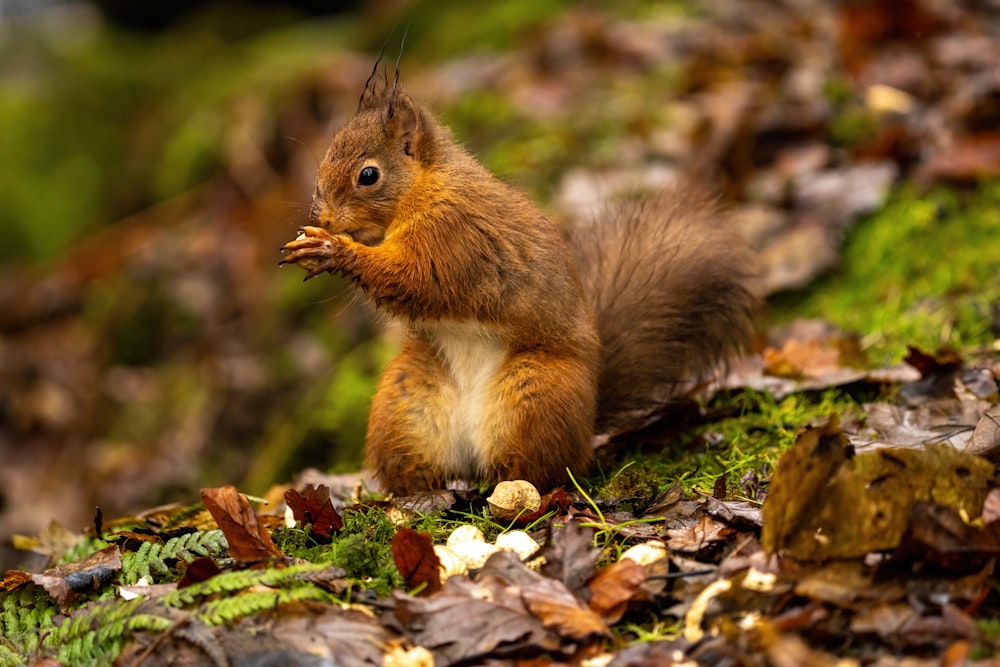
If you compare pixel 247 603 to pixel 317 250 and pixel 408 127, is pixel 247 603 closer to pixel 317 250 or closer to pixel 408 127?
pixel 317 250

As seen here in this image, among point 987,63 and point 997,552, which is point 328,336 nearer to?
point 987,63

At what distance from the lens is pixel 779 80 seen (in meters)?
5.96

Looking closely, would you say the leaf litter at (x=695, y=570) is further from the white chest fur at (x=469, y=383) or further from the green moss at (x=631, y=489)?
the white chest fur at (x=469, y=383)

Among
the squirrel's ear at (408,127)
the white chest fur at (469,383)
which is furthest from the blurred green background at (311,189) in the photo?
the white chest fur at (469,383)

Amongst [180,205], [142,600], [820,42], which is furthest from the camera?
[180,205]

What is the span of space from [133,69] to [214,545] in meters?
8.64

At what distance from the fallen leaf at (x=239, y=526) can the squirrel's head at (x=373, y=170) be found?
0.89 m

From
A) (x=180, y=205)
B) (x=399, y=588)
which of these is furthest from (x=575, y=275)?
(x=180, y=205)

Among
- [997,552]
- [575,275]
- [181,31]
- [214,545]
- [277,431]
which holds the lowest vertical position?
[277,431]

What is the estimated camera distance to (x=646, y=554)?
2207 mm

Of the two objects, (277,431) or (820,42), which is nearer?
(277,431)

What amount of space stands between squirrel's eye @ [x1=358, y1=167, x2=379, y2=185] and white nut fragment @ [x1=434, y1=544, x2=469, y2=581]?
1.17m

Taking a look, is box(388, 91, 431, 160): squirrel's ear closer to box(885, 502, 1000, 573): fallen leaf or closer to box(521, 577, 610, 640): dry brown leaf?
box(521, 577, 610, 640): dry brown leaf

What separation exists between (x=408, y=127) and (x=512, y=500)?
1.20 meters
